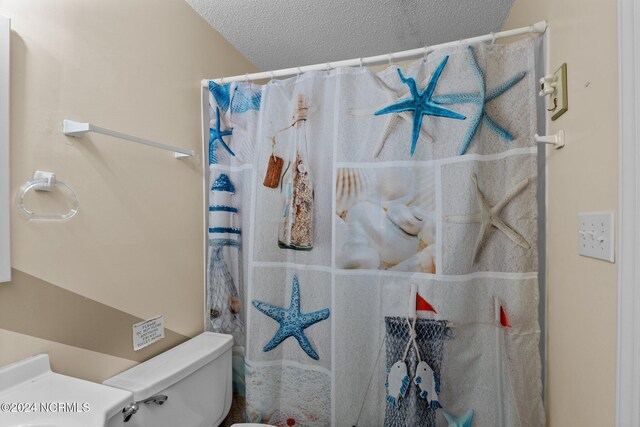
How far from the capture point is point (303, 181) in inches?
52.3

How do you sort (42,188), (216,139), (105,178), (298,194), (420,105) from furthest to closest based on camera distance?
(216,139), (298,194), (420,105), (105,178), (42,188)

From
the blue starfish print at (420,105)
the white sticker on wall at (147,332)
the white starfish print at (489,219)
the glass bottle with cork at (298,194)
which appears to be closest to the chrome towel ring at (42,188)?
the white sticker on wall at (147,332)

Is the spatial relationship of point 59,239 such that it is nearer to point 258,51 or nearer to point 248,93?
point 248,93

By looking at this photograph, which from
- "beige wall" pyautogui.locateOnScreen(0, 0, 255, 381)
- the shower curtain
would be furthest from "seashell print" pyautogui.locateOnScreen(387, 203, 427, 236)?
"beige wall" pyautogui.locateOnScreen(0, 0, 255, 381)

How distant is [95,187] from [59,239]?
19 centimetres

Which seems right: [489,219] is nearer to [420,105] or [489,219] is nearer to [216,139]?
[420,105]

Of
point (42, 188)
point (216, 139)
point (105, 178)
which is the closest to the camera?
point (42, 188)

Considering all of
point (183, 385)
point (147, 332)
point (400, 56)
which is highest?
point (400, 56)

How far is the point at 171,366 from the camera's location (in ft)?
3.65

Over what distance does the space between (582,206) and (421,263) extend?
518 millimetres

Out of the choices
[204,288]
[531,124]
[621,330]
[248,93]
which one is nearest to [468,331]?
[621,330]

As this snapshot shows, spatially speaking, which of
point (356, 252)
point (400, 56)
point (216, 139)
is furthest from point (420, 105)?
point (216, 139)

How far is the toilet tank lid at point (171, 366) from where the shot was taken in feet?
3.27

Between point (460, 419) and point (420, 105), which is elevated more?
point (420, 105)
